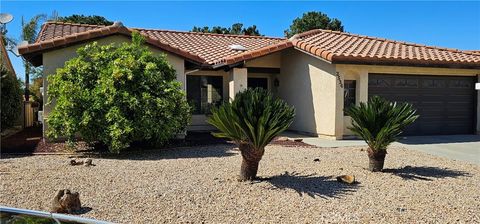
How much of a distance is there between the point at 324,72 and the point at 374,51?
211 cm

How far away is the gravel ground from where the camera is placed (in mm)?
5637

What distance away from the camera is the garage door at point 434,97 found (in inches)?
602

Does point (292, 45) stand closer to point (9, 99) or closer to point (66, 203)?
point (9, 99)

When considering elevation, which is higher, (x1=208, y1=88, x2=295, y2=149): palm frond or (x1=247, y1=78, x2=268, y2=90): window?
(x1=247, y1=78, x2=268, y2=90): window

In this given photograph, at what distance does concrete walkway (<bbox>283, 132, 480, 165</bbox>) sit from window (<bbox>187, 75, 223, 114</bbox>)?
492cm

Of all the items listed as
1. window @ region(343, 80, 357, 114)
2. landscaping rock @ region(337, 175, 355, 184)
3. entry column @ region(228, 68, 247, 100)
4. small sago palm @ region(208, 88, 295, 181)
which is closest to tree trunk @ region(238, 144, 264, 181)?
small sago palm @ region(208, 88, 295, 181)

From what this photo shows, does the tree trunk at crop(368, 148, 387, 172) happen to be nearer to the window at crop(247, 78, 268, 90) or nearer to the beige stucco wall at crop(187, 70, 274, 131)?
the beige stucco wall at crop(187, 70, 274, 131)

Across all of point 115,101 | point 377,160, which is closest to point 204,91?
point 115,101

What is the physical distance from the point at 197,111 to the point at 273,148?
21.8ft

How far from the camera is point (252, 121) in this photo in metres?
7.05

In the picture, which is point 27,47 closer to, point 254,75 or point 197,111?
point 197,111

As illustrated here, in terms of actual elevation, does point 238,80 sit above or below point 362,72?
below

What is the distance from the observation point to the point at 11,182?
23.7ft

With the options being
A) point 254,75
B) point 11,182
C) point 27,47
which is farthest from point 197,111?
point 11,182
